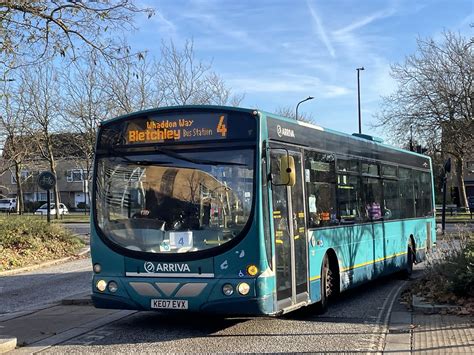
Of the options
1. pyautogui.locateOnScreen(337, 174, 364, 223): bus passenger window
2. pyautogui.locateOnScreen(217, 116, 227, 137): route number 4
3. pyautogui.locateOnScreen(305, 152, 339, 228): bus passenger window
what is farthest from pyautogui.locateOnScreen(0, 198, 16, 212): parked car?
pyautogui.locateOnScreen(217, 116, 227, 137): route number 4

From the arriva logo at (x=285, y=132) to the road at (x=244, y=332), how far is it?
9.00 ft

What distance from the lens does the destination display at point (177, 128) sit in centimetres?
783

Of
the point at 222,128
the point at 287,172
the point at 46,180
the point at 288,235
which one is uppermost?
the point at 46,180

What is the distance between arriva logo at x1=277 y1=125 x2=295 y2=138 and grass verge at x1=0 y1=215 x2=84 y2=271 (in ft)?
34.4

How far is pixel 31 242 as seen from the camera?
17984mm

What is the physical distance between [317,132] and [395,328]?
11.0 feet

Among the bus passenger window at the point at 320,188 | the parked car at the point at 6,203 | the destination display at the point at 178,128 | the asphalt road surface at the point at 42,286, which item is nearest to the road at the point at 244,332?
the asphalt road surface at the point at 42,286

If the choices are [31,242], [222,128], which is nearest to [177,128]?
[222,128]

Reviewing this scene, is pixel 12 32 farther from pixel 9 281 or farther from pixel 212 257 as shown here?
pixel 212 257

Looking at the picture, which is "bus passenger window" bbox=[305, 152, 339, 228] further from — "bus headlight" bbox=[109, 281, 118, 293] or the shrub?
"bus headlight" bbox=[109, 281, 118, 293]

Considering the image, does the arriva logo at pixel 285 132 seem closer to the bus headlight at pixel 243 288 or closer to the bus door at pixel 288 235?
the bus door at pixel 288 235

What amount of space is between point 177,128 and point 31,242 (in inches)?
461

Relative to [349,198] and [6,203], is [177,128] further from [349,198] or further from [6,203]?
[6,203]

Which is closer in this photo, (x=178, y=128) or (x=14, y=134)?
(x=178, y=128)
